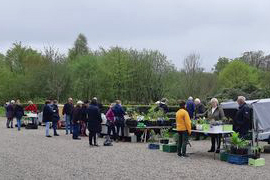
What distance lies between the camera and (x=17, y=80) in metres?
48.6

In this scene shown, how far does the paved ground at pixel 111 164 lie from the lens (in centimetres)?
959

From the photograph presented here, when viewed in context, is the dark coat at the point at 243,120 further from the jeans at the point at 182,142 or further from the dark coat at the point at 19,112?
the dark coat at the point at 19,112

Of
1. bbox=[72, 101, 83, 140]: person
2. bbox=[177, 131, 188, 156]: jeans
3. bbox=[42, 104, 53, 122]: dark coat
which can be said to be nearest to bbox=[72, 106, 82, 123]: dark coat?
bbox=[72, 101, 83, 140]: person

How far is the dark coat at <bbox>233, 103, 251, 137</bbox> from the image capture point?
12.4 metres

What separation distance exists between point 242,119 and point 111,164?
4.19 m

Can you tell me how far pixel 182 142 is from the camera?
12.7m

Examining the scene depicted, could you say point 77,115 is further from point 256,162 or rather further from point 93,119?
point 256,162

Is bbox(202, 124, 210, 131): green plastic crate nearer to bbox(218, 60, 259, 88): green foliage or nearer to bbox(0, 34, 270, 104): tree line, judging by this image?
bbox(0, 34, 270, 104): tree line

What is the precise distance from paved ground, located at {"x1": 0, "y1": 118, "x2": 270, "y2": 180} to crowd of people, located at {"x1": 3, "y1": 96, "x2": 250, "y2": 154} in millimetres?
683

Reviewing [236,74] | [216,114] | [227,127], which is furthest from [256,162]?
[236,74]

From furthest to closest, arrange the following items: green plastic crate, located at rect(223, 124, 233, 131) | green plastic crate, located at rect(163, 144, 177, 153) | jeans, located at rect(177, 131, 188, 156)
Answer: green plastic crate, located at rect(163, 144, 177, 153)
jeans, located at rect(177, 131, 188, 156)
green plastic crate, located at rect(223, 124, 233, 131)

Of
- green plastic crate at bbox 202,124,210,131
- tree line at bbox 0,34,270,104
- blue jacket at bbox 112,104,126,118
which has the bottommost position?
green plastic crate at bbox 202,124,210,131

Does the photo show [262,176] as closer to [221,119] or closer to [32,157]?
[221,119]

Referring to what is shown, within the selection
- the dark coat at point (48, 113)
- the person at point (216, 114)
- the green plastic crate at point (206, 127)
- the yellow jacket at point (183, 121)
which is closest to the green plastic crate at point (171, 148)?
the person at point (216, 114)
